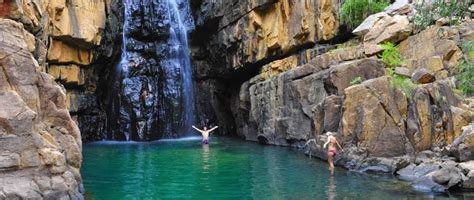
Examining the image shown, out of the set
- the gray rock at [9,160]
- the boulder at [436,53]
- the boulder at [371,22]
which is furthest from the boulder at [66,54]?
the boulder at [436,53]

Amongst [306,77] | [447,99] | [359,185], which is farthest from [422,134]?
[306,77]

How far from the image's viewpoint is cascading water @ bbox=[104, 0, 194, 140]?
123 feet

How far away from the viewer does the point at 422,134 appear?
18.6m

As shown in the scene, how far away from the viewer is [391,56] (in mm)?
23016

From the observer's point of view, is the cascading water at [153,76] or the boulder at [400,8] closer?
the boulder at [400,8]

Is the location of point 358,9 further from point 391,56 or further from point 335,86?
point 335,86

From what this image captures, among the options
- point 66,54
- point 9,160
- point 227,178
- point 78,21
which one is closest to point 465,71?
point 227,178

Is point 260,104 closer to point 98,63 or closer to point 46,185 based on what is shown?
point 98,63

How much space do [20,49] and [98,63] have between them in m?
24.3

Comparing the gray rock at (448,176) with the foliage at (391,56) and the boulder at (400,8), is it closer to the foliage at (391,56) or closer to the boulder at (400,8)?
the foliage at (391,56)

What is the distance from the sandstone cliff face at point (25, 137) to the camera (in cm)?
1160

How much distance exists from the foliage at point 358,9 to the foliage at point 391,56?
472cm

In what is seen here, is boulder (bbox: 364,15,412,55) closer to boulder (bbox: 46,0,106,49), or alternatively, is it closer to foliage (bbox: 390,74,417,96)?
foliage (bbox: 390,74,417,96)

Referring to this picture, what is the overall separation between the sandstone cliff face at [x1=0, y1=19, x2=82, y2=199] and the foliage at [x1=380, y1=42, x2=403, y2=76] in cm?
1506
